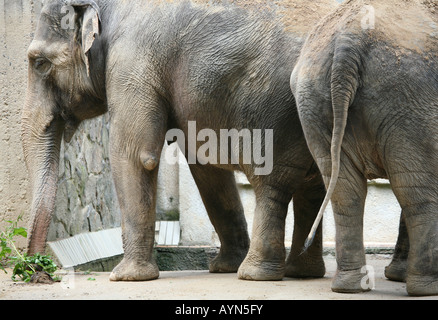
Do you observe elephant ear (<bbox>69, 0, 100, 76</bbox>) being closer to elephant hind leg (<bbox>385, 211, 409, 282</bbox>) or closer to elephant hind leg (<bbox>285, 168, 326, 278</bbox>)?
elephant hind leg (<bbox>285, 168, 326, 278</bbox>)

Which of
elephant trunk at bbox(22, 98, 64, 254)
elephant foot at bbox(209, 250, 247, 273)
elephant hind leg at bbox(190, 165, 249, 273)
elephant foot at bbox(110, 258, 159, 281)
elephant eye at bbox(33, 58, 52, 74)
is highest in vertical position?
elephant eye at bbox(33, 58, 52, 74)

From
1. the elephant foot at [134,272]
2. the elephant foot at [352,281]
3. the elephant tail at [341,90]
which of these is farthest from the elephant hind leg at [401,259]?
the elephant foot at [134,272]

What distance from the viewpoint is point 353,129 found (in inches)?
175

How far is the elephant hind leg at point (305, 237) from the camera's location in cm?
578

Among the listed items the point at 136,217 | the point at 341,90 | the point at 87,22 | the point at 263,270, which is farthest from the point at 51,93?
the point at 341,90

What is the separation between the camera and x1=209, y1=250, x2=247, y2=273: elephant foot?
648cm

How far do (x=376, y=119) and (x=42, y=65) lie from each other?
3.07 metres

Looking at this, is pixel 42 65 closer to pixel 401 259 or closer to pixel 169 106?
pixel 169 106

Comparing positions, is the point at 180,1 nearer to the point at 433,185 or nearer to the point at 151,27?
the point at 151,27

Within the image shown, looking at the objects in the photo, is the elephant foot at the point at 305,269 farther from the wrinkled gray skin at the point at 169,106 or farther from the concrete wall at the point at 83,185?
the concrete wall at the point at 83,185

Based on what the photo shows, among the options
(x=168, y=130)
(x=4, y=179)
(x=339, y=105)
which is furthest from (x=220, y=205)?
(x=339, y=105)

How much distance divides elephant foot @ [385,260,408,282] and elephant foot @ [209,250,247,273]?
4.59 ft

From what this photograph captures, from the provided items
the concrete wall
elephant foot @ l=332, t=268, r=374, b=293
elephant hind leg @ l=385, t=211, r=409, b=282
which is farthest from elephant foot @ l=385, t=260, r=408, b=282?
the concrete wall

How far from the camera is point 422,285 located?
168 inches
